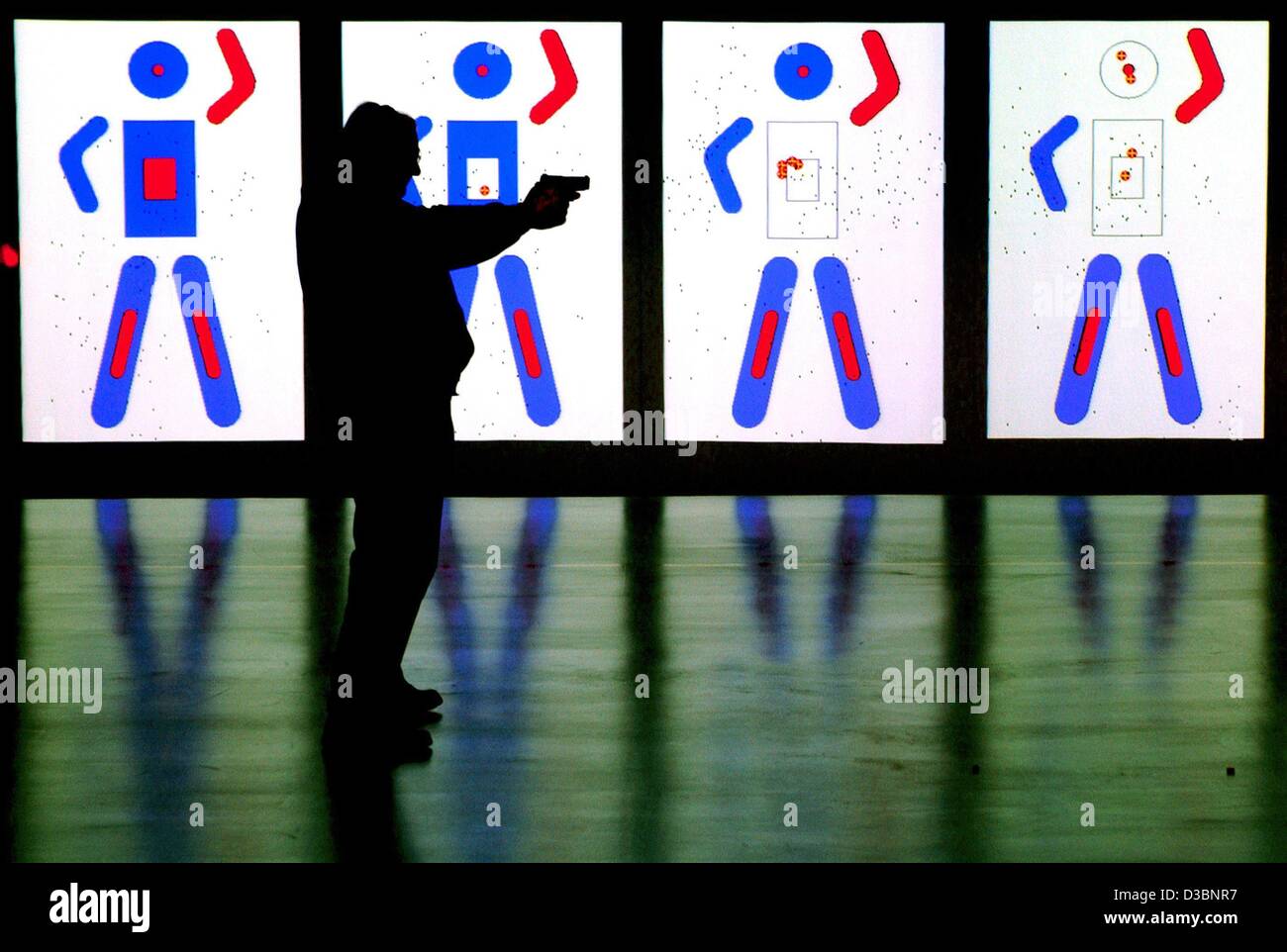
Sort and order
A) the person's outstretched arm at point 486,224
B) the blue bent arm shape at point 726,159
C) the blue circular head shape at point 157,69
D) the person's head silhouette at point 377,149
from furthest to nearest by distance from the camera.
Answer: the blue bent arm shape at point 726,159, the blue circular head shape at point 157,69, the person's head silhouette at point 377,149, the person's outstretched arm at point 486,224

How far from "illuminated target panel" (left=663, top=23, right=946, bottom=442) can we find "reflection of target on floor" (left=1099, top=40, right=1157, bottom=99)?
100 centimetres

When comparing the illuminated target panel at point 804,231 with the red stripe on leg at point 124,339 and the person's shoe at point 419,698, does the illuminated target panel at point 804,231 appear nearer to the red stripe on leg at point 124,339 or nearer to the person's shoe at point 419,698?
the red stripe on leg at point 124,339

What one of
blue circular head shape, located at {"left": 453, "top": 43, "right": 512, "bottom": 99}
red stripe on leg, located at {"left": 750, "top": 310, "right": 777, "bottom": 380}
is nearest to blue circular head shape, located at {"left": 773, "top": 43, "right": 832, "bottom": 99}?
red stripe on leg, located at {"left": 750, "top": 310, "right": 777, "bottom": 380}

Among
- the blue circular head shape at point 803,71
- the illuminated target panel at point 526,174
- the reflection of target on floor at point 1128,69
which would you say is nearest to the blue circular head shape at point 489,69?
the illuminated target panel at point 526,174

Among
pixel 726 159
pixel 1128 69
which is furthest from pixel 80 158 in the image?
pixel 1128 69

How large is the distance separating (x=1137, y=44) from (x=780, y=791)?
7.84 m

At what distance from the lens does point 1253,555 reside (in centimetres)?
810

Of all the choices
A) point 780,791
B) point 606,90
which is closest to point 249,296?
point 606,90

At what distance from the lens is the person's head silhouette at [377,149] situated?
4.50 metres

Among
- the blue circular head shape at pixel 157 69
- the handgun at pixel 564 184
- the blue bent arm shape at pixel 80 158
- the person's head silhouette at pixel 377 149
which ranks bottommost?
the handgun at pixel 564 184

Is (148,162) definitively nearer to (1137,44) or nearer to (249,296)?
(249,296)

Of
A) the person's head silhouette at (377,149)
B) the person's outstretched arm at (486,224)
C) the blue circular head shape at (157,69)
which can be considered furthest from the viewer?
the blue circular head shape at (157,69)

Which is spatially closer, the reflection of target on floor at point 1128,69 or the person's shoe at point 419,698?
the person's shoe at point 419,698

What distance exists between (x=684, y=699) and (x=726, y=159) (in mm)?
6183
